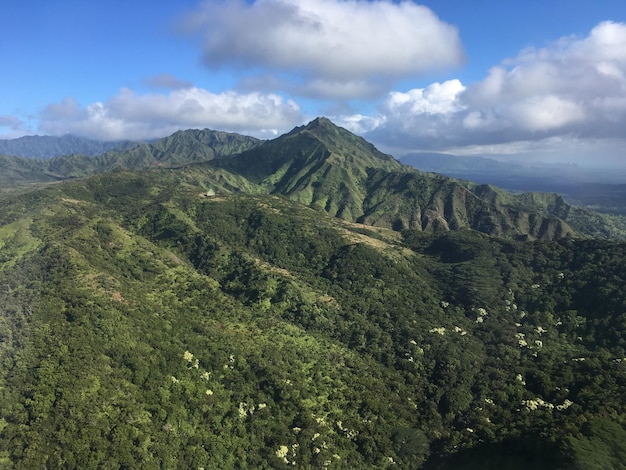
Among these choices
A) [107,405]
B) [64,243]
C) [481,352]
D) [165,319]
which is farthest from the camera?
[64,243]

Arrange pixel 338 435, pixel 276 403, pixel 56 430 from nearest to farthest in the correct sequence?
pixel 56 430 → pixel 338 435 → pixel 276 403

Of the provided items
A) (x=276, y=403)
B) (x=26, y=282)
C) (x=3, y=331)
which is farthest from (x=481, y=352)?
(x=26, y=282)

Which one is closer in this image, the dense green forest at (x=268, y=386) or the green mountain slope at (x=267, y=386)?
the dense green forest at (x=268, y=386)

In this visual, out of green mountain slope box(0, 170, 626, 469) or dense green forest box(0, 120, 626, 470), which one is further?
green mountain slope box(0, 170, 626, 469)

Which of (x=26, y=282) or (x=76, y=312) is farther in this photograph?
(x=26, y=282)

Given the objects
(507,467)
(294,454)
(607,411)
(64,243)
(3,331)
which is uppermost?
(64,243)

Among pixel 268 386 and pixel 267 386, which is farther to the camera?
pixel 267 386

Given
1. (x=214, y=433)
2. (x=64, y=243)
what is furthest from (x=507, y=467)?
(x=64, y=243)

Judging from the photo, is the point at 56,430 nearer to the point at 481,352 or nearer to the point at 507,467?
the point at 507,467

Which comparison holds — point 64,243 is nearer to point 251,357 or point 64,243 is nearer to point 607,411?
point 251,357

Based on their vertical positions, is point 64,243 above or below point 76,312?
above
